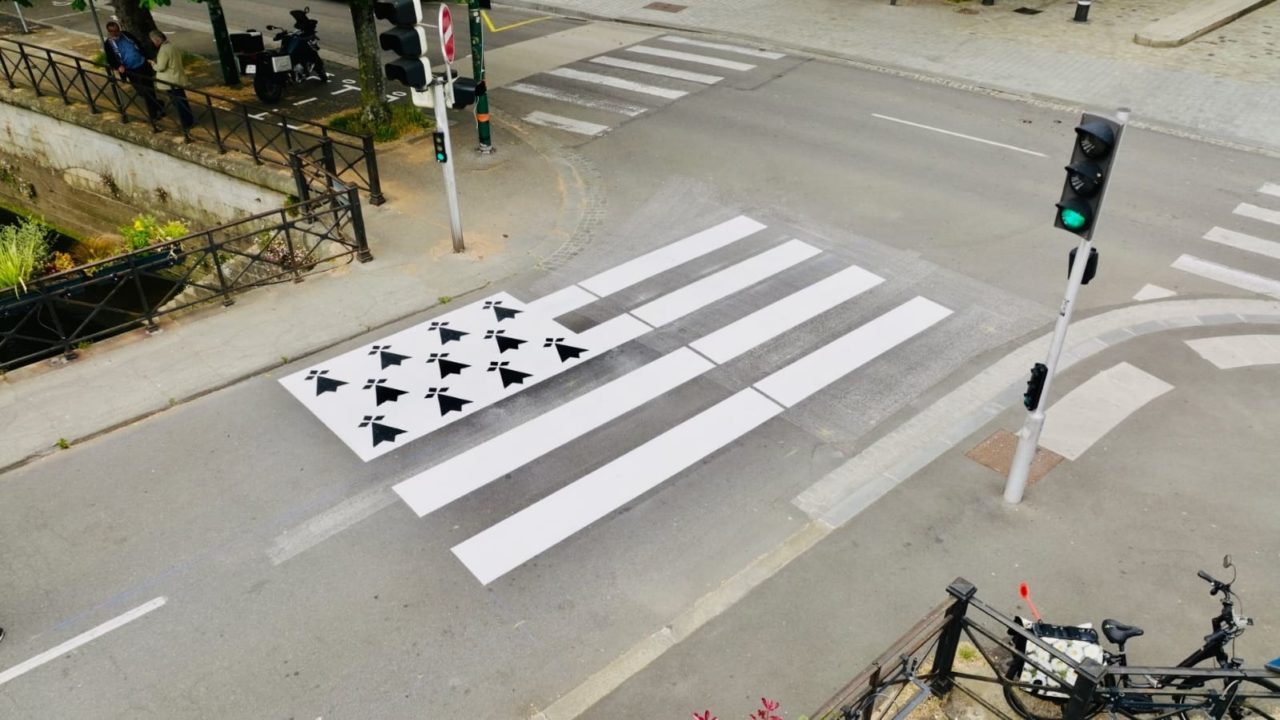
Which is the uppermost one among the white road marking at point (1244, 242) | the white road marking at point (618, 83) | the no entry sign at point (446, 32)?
the no entry sign at point (446, 32)

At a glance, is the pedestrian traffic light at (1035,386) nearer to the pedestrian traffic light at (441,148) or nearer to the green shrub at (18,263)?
the pedestrian traffic light at (441,148)

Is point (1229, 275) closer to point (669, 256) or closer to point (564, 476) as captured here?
point (669, 256)

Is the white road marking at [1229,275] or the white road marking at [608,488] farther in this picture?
the white road marking at [1229,275]

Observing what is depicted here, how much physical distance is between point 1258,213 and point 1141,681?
10200 mm

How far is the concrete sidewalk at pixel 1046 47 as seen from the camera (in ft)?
56.6

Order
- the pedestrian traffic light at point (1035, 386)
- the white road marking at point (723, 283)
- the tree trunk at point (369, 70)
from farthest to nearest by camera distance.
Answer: the tree trunk at point (369, 70), the white road marking at point (723, 283), the pedestrian traffic light at point (1035, 386)

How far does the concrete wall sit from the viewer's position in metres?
14.9

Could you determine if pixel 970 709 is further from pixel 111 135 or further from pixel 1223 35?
pixel 1223 35

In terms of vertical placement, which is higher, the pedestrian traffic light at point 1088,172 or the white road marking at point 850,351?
the pedestrian traffic light at point 1088,172

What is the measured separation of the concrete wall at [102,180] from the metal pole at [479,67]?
11.0ft

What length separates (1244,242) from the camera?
486 inches

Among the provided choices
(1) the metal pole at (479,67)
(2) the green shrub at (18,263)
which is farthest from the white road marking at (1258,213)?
(2) the green shrub at (18,263)

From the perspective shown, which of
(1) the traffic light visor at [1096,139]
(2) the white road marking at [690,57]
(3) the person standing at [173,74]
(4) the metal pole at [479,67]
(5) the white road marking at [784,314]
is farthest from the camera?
(2) the white road marking at [690,57]

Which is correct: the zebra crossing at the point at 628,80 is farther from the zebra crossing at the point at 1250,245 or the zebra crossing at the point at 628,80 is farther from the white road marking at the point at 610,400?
the zebra crossing at the point at 1250,245
